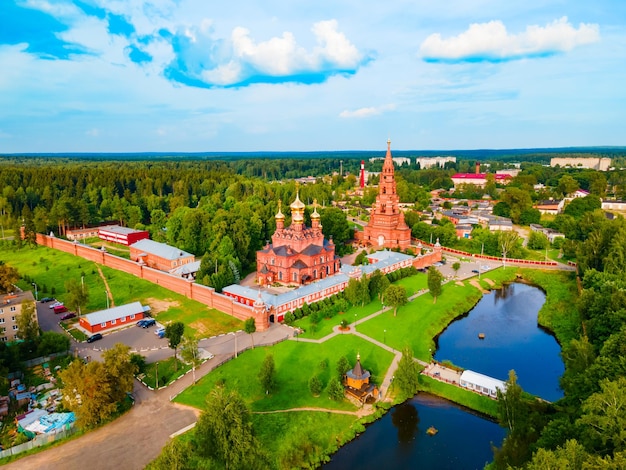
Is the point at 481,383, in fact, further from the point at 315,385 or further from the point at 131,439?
the point at 131,439

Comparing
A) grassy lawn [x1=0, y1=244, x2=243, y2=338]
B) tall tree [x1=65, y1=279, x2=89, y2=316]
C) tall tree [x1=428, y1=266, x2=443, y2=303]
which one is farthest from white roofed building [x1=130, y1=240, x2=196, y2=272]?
tall tree [x1=428, y1=266, x2=443, y2=303]

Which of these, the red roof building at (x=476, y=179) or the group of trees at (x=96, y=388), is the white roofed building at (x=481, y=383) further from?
the red roof building at (x=476, y=179)

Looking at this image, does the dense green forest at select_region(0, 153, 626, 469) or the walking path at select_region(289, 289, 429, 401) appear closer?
the dense green forest at select_region(0, 153, 626, 469)

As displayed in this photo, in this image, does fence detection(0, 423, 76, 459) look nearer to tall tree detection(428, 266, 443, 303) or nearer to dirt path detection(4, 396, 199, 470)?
dirt path detection(4, 396, 199, 470)

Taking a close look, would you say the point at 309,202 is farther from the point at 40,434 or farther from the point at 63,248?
the point at 40,434

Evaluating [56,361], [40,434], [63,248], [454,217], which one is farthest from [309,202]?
[40,434]
